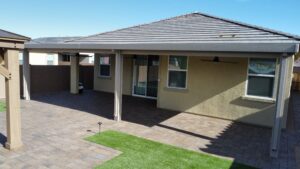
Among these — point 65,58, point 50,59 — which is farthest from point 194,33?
point 50,59

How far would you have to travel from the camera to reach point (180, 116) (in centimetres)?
891

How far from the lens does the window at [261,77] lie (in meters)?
7.69

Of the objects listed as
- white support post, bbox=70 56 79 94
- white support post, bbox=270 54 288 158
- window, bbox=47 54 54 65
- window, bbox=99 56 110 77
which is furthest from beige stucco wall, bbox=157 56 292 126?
window, bbox=47 54 54 65

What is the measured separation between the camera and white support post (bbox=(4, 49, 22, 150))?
475 cm

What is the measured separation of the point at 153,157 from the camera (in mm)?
4930


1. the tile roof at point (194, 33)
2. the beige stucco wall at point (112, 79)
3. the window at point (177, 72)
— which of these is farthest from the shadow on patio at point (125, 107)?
the tile roof at point (194, 33)

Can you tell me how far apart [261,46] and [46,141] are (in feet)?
18.1

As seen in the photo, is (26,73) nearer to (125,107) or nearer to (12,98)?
(125,107)

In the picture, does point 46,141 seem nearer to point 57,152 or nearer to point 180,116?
point 57,152

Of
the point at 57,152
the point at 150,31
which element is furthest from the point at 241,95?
the point at 57,152

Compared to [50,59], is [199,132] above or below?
below

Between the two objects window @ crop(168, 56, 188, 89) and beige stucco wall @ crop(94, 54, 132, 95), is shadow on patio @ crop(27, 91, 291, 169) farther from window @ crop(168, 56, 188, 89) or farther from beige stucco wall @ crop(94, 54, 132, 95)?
beige stucco wall @ crop(94, 54, 132, 95)

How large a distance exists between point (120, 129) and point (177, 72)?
404cm

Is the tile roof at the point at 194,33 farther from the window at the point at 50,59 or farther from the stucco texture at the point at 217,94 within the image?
the window at the point at 50,59
